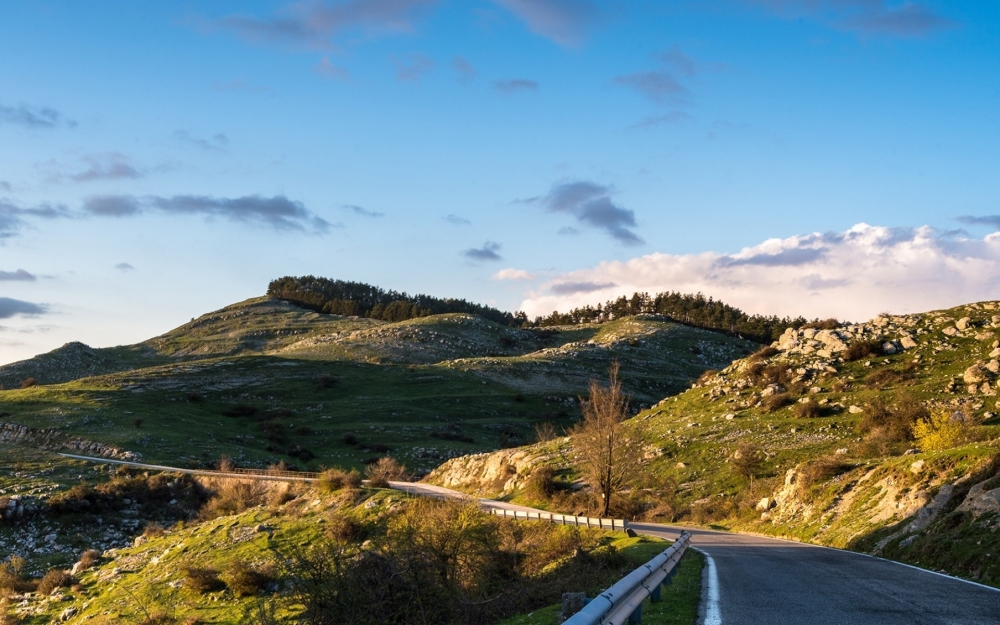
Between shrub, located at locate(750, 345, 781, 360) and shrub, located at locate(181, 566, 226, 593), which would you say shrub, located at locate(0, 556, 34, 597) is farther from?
shrub, located at locate(750, 345, 781, 360)

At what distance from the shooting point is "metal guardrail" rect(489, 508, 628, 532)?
1385 inches

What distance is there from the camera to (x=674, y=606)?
563 inches

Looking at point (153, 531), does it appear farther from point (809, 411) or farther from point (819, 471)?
point (809, 411)

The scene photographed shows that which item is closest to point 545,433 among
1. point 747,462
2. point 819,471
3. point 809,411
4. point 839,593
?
point 809,411

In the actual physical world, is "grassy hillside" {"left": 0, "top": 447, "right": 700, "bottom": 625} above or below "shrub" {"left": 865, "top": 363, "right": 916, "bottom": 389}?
below

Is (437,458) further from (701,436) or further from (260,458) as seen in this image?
(701,436)

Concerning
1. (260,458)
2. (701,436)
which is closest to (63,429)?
(260,458)

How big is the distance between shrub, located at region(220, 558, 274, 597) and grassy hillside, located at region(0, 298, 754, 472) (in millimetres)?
41832

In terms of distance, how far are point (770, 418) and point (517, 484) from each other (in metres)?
21.1

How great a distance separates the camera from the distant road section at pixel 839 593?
41.0 ft

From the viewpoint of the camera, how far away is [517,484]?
202ft

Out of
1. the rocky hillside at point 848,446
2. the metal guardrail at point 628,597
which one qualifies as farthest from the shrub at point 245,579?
the metal guardrail at point 628,597

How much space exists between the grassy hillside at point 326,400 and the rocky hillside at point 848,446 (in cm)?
2599

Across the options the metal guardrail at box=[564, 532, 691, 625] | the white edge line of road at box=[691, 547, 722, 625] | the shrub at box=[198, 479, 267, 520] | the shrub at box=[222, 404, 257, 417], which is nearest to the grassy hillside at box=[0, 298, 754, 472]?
the shrub at box=[222, 404, 257, 417]
